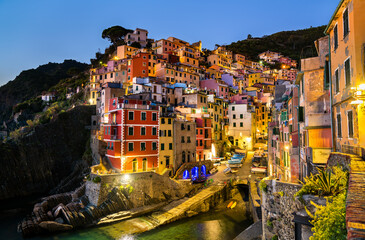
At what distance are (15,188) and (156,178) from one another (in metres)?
31.6

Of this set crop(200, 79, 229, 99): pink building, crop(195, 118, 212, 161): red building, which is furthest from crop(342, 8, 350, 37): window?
crop(200, 79, 229, 99): pink building

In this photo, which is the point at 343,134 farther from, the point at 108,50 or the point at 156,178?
the point at 108,50

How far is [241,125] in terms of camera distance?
2306 inches

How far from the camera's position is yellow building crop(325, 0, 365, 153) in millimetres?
9695

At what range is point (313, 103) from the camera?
16.9 metres

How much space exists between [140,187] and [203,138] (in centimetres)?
1801

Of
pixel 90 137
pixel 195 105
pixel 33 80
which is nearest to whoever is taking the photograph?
pixel 195 105

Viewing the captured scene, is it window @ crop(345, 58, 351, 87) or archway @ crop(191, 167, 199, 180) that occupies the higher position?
window @ crop(345, 58, 351, 87)

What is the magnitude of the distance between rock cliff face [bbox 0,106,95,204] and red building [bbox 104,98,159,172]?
605 inches

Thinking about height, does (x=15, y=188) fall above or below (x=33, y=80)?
below

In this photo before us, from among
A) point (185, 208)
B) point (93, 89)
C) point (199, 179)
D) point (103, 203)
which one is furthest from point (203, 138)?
point (93, 89)

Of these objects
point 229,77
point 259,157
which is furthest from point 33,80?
point 259,157

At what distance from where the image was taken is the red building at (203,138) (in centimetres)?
4500

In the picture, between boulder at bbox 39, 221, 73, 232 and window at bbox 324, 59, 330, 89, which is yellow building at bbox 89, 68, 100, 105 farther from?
window at bbox 324, 59, 330, 89
